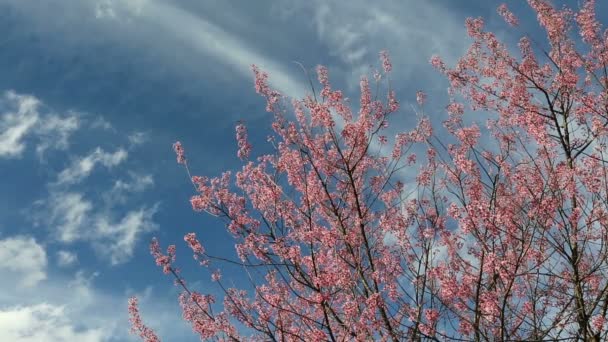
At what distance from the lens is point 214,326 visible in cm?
930

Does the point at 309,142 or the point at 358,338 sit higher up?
the point at 309,142

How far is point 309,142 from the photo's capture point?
1027 centimetres

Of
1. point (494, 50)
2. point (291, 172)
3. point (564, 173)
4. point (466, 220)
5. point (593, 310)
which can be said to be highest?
point (494, 50)

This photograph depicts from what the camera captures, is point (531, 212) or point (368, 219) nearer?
point (531, 212)

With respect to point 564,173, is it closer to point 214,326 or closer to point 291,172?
point 291,172

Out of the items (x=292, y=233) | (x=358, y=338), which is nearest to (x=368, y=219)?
(x=292, y=233)

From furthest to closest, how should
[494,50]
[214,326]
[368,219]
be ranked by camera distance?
[494,50]
[368,219]
[214,326]

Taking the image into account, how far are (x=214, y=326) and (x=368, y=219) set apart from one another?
3171 millimetres

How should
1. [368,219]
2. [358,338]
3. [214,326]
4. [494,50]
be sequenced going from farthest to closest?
[494,50] → [368,219] → [214,326] → [358,338]

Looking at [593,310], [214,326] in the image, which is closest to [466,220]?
[593,310]

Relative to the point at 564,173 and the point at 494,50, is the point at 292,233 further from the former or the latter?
the point at 494,50

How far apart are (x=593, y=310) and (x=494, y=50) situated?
6.19 meters

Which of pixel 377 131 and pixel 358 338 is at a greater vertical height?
pixel 377 131

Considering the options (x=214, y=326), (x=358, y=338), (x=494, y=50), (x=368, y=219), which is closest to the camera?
(x=358, y=338)
